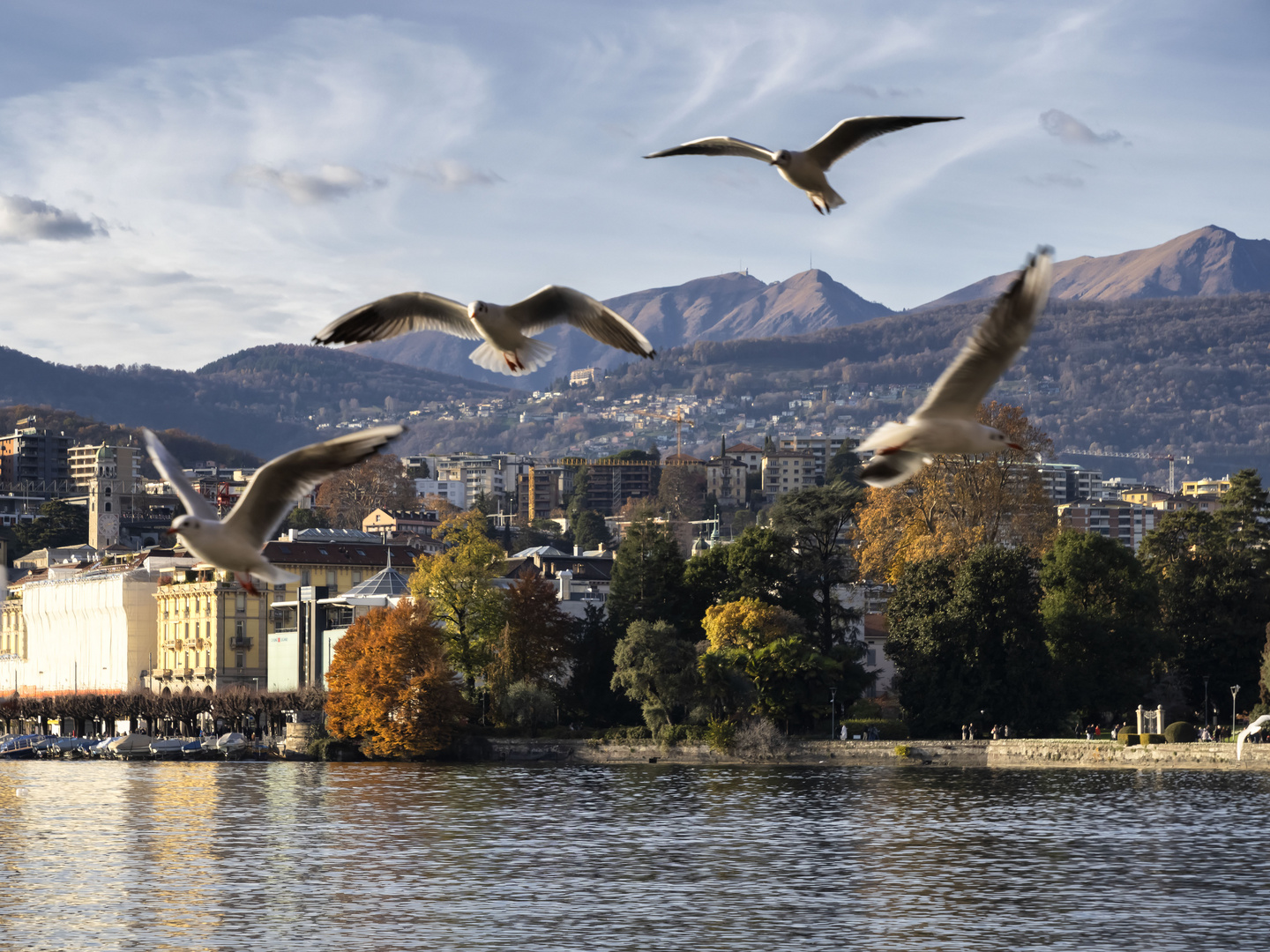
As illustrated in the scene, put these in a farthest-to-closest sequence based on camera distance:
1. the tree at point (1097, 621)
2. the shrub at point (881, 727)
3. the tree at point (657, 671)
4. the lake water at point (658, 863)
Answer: the shrub at point (881, 727) → the tree at point (657, 671) → the tree at point (1097, 621) → the lake water at point (658, 863)

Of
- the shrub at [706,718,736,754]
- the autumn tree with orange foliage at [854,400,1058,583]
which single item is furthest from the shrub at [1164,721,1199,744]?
the shrub at [706,718,736,754]

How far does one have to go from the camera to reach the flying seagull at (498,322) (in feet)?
31.7

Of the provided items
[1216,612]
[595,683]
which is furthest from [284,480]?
[595,683]

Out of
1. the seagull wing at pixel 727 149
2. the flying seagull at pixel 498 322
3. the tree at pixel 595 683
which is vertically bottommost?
the tree at pixel 595 683

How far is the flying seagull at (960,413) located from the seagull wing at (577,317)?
4.41 ft

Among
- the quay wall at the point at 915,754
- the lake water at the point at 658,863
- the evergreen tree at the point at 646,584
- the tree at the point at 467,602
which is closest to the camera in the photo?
the lake water at the point at 658,863

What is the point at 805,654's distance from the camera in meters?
67.3

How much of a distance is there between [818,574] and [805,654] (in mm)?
6144

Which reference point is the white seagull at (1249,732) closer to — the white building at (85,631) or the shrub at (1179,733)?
the shrub at (1179,733)

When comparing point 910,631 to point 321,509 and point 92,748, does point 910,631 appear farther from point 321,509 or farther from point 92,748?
point 321,509

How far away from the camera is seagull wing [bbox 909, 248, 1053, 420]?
862 cm

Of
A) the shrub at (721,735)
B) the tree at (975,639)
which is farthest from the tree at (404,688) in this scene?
the tree at (975,639)

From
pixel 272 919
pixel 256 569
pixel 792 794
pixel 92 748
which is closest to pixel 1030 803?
pixel 792 794

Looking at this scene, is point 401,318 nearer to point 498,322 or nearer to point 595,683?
point 498,322
